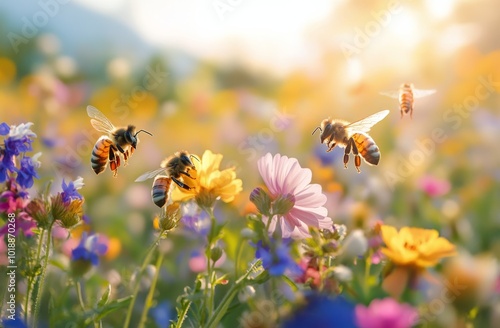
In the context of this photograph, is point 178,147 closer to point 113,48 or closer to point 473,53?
point 473,53

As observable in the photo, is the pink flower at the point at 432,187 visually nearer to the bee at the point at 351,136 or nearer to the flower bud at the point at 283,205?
the bee at the point at 351,136

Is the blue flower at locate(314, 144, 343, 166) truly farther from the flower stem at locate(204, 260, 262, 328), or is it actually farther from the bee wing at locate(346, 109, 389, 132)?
the flower stem at locate(204, 260, 262, 328)

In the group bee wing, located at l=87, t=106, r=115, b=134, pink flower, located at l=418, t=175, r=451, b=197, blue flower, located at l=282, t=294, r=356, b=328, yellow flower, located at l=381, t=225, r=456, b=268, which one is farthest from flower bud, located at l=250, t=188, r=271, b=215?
pink flower, located at l=418, t=175, r=451, b=197

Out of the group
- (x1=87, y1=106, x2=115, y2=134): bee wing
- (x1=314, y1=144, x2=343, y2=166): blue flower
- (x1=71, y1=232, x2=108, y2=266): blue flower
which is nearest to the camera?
(x1=71, y1=232, x2=108, y2=266): blue flower

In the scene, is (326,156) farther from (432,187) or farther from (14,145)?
(14,145)

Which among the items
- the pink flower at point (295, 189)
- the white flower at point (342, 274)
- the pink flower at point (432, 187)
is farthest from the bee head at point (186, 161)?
the pink flower at point (432, 187)

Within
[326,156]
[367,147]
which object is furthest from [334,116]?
[367,147]
